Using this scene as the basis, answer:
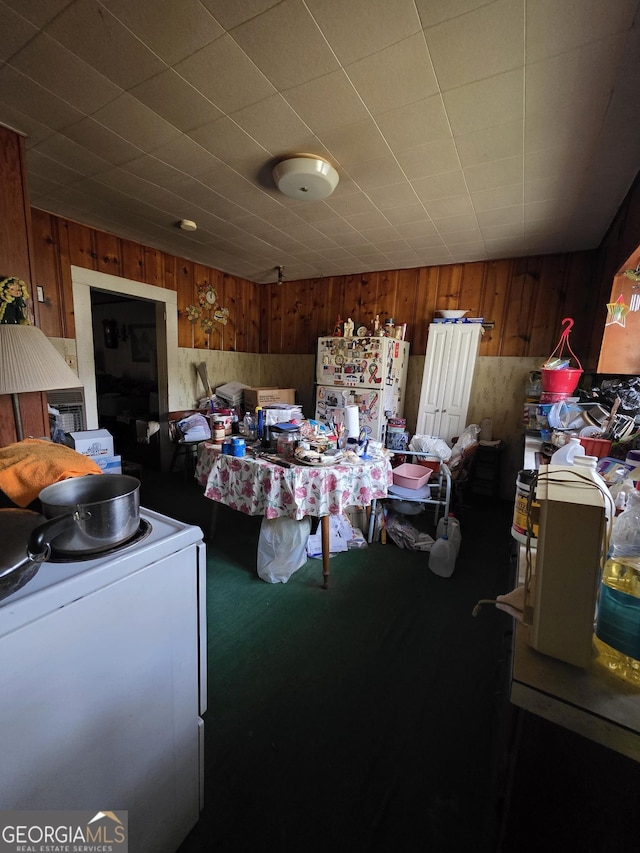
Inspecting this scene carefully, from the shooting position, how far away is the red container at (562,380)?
2.23m

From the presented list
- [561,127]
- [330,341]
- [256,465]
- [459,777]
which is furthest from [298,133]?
[459,777]

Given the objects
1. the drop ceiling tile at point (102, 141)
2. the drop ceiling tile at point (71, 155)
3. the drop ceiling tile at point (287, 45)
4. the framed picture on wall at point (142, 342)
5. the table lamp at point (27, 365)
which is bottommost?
the table lamp at point (27, 365)

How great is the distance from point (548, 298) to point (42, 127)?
395cm

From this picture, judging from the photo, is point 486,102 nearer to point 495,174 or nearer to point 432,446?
point 495,174

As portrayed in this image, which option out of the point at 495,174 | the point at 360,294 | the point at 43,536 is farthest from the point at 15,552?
the point at 360,294

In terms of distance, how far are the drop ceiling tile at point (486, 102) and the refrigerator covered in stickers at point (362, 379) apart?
1.96m

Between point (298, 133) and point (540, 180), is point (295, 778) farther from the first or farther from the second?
point (540, 180)

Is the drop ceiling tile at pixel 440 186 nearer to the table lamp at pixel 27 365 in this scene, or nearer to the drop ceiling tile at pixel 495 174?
the drop ceiling tile at pixel 495 174

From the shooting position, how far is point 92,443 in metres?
2.36

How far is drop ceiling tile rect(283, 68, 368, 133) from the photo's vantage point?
4.61 feet

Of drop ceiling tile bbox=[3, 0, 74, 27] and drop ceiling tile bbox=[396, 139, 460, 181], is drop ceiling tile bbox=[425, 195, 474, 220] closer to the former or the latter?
drop ceiling tile bbox=[396, 139, 460, 181]

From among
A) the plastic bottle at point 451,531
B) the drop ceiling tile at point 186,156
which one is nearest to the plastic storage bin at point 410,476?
the plastic bottle at point 451,531

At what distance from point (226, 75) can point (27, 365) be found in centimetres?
143

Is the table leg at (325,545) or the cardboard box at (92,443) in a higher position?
the cardboard box at (92,443)
